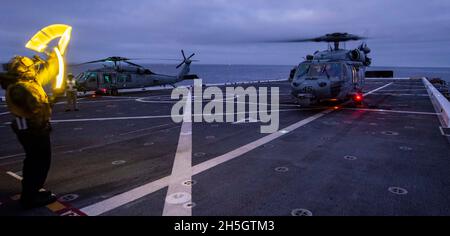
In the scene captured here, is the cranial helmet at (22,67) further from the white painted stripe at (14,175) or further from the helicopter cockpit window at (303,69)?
the helicopter cockpit window at (303,69)

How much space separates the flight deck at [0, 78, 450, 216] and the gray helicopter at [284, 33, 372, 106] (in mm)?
3244

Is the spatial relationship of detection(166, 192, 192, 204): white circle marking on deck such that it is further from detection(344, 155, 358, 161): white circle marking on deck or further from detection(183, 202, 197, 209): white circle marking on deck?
detection(344, 155, 358, 161): white circle marking on deck

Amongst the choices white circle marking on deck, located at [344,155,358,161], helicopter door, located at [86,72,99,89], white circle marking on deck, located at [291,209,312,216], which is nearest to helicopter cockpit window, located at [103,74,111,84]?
helicopter door, located at [86,72,99,89]

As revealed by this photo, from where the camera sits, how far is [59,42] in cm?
436

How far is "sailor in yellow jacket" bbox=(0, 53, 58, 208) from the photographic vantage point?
4.10 metres

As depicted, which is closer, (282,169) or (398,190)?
(398,190)

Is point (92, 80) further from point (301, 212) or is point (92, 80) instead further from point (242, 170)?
point (301, 212)

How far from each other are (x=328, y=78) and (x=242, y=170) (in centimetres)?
980

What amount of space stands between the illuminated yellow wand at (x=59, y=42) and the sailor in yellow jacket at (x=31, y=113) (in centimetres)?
13

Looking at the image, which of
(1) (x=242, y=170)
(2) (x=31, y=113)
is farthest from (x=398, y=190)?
(2) (x=31, y=113)

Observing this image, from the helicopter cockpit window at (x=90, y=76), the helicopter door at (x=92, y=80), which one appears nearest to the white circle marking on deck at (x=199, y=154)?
the helicopter door at (x=92, y=80)

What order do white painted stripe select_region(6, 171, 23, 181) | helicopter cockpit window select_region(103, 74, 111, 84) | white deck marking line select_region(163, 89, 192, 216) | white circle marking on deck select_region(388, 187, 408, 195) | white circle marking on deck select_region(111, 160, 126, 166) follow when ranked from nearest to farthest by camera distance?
white deck marking line select_region(163, 89, 192, 216) → white circle marking on deck select_region(388, 187, 408, 195) → white painted stripe select_region(6, 171, 23, 181) → white circle marking on deck select_region(111, 160, 126, 166) → helicopter cockpit window select_region(103, 74, 111, 84)

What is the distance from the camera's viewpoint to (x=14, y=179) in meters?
5.43
